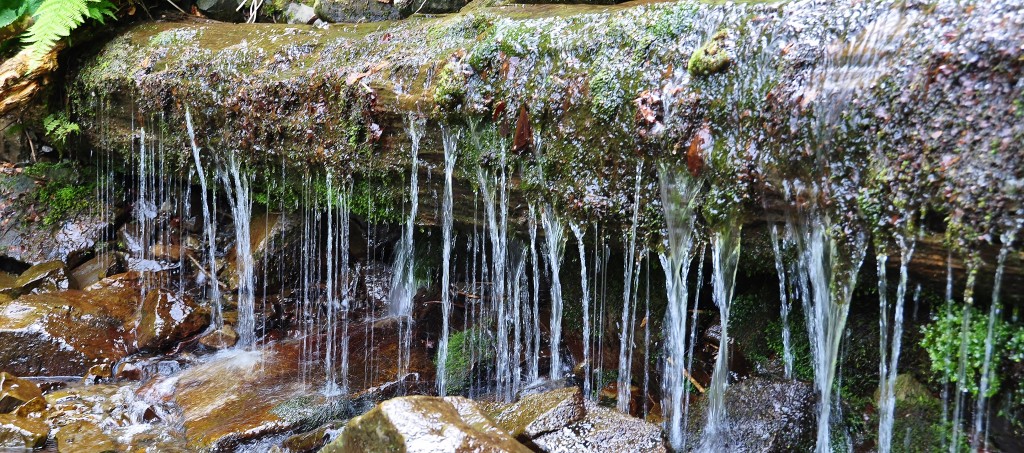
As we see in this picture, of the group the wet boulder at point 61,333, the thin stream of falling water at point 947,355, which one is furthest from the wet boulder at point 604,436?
the wet boulder at point 61,333

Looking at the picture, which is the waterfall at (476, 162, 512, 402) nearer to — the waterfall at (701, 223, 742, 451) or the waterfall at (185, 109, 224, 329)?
the waterfall at (701, 223, 742, 451)

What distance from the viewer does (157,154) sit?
719 cm

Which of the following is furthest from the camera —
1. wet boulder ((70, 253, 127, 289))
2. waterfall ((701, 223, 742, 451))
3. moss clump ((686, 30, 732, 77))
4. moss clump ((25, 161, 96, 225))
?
moss clump ((25, 161, 96, 225))

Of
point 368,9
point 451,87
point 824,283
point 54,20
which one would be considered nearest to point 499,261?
point 451,87

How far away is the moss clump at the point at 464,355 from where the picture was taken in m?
5.87

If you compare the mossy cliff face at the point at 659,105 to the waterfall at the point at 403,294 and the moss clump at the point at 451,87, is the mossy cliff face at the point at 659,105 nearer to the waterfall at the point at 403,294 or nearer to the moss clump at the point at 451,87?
the moss clump at the point at 451,87

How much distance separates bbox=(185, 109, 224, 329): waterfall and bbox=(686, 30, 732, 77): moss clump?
4.93 meters

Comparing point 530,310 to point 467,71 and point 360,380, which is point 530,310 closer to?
point 360,380

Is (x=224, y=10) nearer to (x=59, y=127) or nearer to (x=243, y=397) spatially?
(x=59, y=127)

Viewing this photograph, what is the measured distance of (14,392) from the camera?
17.5ft

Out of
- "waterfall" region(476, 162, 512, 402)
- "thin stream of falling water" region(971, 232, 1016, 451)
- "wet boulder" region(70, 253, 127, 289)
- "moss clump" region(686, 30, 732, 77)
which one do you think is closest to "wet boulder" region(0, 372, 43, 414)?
"wet boulder" region(70, 253, 127, 289)

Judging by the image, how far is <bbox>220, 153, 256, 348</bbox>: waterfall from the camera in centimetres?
651

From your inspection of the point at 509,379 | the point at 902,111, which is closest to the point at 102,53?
the point at 509,379

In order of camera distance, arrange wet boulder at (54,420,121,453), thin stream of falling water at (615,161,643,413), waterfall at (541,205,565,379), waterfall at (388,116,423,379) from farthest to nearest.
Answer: waterfall at (388,116,423,379), thin stream of falling water at (615,161,643,413), wet boulder at (54,420,121,453), waterfall at (541,205,565,379)
